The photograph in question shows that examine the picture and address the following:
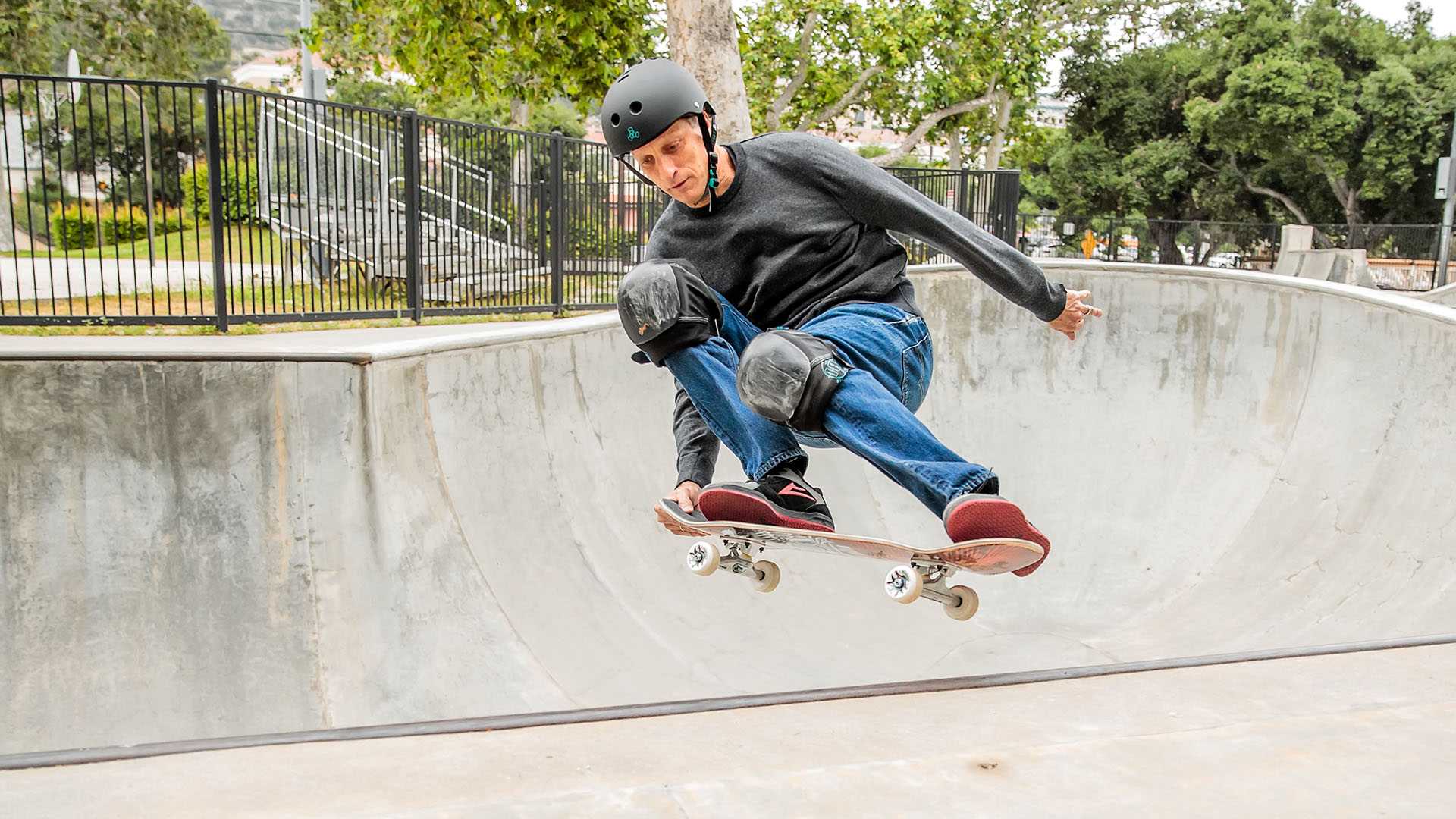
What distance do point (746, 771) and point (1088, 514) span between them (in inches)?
257

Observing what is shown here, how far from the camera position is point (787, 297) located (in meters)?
3.37

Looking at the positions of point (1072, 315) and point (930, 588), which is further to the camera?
point (930, 588)

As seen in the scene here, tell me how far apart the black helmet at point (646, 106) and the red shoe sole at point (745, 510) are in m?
1.09

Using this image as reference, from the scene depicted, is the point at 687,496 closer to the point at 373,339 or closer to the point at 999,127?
the point at 373,339

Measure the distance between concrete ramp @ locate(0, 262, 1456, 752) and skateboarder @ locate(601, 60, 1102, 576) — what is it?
2.49 m

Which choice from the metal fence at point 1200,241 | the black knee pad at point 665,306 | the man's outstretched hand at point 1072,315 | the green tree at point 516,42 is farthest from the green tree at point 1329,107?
the black knee pad at point 665,306

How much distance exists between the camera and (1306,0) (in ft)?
118

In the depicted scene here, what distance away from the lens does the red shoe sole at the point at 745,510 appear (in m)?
3.29

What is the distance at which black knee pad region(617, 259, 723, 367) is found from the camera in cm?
308

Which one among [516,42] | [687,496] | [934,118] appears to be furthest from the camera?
[934,118]

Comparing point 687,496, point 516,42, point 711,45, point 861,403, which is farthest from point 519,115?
point 861,403

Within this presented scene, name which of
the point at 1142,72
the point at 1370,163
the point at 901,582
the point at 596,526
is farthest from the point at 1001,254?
the point at 1142,72

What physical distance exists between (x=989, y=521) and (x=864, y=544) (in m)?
0.53

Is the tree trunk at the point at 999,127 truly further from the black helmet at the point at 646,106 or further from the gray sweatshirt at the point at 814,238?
the black helmet at the point at 646,106
